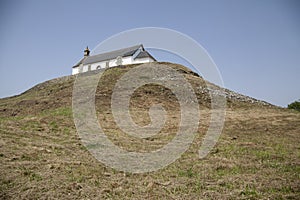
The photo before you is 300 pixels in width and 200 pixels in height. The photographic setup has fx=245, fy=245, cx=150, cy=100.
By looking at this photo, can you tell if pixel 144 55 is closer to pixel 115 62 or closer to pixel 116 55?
pixel 115 62

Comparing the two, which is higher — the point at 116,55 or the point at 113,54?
the point at 113,54

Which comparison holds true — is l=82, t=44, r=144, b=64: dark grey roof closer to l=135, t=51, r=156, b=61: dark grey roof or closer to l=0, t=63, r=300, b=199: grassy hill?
l=135, t=51, r=156, b=61: dark grey roof

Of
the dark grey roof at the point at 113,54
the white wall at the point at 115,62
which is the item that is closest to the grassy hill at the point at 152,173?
the white wall at the point at 115,62

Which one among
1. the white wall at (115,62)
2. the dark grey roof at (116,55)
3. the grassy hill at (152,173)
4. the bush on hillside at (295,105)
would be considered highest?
the dark grey roof at (116,55)

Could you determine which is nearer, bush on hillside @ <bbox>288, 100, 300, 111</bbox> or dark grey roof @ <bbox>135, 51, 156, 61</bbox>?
bush on hillside @ <bbox>288, 100, 300, 111</bbox>

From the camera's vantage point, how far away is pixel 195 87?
31906 mm

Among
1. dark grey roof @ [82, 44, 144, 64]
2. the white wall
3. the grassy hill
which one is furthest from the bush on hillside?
dark grey roof @ [82, 44, 144, 64]

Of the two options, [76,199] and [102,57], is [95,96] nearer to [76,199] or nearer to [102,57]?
[76,199]

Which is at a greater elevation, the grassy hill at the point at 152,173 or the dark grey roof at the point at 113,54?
the dark grey roof at the point at 113,54

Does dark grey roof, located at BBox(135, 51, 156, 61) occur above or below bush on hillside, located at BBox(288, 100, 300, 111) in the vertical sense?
above

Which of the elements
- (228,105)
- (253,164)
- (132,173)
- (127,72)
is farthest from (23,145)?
(127,72)

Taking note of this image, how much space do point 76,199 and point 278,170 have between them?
6.36 meters

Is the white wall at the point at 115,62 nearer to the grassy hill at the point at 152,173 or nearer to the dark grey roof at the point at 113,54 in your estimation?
the dark grey roof at the point at 113,54

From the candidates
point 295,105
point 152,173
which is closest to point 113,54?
point 295,105
